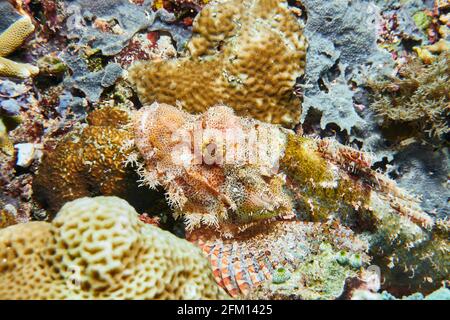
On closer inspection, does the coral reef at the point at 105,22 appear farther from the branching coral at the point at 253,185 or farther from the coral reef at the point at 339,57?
the coral reef at the point at 339,57

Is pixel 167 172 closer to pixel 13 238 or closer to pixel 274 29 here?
pixel 13 238

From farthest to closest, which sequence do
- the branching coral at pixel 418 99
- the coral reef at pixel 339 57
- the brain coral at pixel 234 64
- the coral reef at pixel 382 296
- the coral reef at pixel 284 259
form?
the coral reef at pixel 339 57
the branching coral at pixel 418 99
the brain coral at pixel 234 64
the coral reef at pixel 284 259
the coral reef at pixel 382 296

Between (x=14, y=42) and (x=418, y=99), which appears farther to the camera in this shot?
(x=418, y=99)

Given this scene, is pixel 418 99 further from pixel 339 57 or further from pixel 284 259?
pixel 284 259

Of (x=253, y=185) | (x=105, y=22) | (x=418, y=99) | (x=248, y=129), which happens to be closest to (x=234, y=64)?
(x=248, y=129)

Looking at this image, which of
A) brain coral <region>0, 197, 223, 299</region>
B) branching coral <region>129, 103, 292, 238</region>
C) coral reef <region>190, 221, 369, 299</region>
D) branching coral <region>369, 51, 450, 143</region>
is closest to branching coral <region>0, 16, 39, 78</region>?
branching coral <region>129, 103, 292, 238</region>

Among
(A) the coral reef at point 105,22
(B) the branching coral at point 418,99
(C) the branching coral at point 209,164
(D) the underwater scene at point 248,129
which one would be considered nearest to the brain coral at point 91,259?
(D) the underwater scene at point 248,129

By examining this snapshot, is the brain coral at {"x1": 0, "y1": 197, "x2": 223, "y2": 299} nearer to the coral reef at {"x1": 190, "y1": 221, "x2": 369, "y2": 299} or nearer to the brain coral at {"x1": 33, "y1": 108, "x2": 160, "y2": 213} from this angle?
the coral reef at {"x1": 190, "y1": 221, "x2": 369, "y2": 299}
